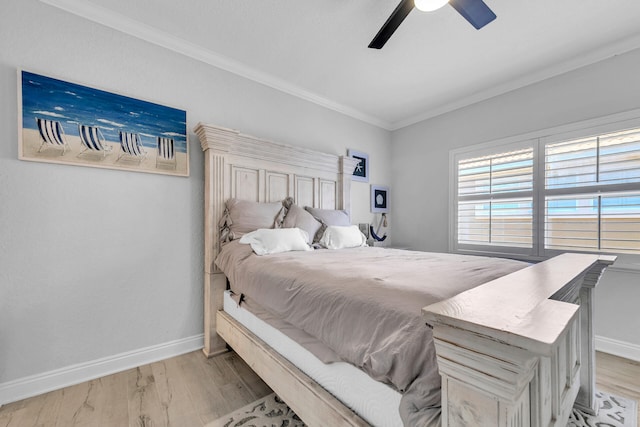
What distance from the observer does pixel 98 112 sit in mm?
1847

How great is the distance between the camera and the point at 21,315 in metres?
1.62

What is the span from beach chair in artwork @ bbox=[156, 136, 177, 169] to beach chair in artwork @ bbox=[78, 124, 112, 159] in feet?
1.01

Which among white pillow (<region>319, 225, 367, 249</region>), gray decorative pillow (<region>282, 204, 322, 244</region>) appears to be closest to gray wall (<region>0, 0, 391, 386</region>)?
gray decorative pillow (<region>282, 204, 322, 244</region>)

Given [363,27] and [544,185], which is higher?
[363,27]

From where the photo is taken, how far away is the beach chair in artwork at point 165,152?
2078 mm

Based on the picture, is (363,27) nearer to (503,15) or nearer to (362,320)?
(503,15)

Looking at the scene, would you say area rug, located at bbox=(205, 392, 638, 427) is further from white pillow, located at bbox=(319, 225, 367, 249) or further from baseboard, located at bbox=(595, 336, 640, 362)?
white pillow, located at bbox=(319, 225, 367, 249)

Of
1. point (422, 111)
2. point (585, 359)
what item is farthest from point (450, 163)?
point (585, 359)

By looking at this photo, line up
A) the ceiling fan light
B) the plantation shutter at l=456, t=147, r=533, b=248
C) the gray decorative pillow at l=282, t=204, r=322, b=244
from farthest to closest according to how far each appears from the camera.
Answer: the plantation shutter at l=456, t=147, r=533, b=248, the gray decorative pillow at l=282, t=204, r=322, b=244, the ceiling fan light

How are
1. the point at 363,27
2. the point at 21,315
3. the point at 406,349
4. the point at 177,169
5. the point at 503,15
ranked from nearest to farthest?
the point at 406,349, the point at 21,315, the point at 503,15, the point at 363,27, the point at 177,169

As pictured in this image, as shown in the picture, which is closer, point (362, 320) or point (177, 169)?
point (362, 320)

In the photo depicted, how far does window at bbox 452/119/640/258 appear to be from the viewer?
2191mm

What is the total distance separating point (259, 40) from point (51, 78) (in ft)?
4.64

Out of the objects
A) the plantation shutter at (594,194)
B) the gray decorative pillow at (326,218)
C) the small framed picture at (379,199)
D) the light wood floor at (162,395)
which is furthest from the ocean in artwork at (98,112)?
the plantation shutter at (594,194)
